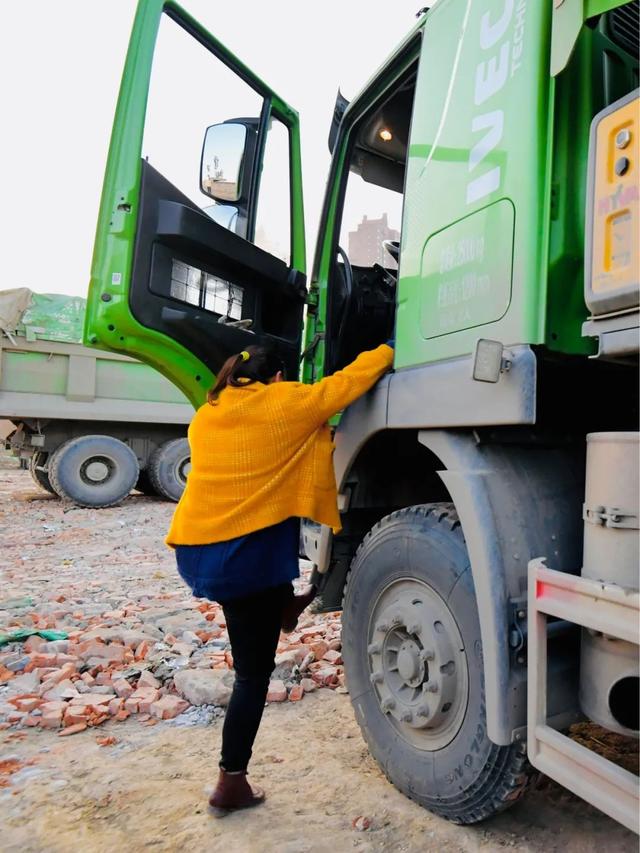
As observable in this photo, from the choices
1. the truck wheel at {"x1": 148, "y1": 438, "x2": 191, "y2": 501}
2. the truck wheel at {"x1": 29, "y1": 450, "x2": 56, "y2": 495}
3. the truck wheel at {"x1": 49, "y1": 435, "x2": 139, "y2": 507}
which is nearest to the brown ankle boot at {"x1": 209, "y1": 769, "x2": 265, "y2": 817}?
the truck wheel at {"x1": 49, "y1": 435, "x2": 139, "y2": 507}

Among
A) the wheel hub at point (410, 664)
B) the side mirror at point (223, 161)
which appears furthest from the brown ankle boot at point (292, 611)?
the side mirror at point (223, 161)

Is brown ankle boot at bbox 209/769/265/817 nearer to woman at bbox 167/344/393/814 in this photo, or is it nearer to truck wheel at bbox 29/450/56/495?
woman at bbox 167/344/393/814

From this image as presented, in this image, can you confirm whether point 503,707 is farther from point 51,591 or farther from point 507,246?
point 51,591

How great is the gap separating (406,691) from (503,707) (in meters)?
0.50

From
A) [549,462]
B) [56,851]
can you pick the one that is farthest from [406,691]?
[56,851]

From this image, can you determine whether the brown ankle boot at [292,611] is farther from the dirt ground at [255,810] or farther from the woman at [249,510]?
the dirt ground at [255,810]

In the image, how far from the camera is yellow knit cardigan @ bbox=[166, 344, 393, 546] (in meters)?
2.15

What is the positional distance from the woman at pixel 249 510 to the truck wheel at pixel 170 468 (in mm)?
8395

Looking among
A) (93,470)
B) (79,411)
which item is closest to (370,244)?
(93,470)

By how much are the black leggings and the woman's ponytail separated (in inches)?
29.1

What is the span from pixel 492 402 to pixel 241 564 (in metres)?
1.00

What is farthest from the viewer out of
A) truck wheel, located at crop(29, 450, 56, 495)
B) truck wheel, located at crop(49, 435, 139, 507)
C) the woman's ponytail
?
truck wheel, located at crop(29, 450, 56, 495)

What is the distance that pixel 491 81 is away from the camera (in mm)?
1902

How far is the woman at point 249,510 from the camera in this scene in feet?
7.04
